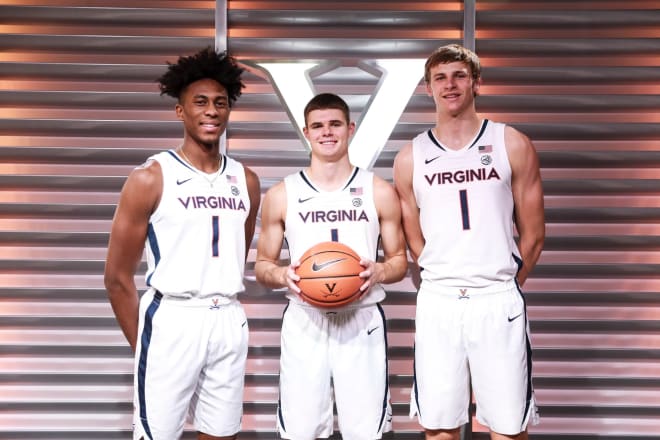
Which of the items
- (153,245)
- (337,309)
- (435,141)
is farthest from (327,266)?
(435,141)

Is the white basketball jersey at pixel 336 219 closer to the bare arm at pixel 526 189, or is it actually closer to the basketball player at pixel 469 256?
the basketball player at pixel 469 256

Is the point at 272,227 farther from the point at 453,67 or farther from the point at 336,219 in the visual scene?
the point at 453,67

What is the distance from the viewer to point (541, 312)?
12.2 feet

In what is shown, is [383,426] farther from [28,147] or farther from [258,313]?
[28,147]

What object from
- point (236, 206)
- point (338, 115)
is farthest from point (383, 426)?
point (338, 115)

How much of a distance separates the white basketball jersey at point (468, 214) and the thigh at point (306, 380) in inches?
23.1

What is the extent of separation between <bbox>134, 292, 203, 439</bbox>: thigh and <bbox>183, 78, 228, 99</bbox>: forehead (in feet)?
3.19

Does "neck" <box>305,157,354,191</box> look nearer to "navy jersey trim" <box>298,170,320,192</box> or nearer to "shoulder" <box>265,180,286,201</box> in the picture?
"navy jersey trim" <box>298,170,320,192</box>

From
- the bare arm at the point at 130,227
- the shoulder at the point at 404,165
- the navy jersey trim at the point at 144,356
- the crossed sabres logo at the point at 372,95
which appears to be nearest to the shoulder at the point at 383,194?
the shoulder at the point at 404,165

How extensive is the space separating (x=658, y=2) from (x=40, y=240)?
416cm

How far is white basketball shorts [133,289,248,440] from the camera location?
99.6 inches

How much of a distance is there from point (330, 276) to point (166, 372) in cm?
81

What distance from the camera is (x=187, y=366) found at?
253cm

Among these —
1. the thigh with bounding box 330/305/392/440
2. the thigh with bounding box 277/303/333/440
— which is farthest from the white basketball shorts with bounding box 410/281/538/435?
the thigh with bounding box 277/303/333/440
